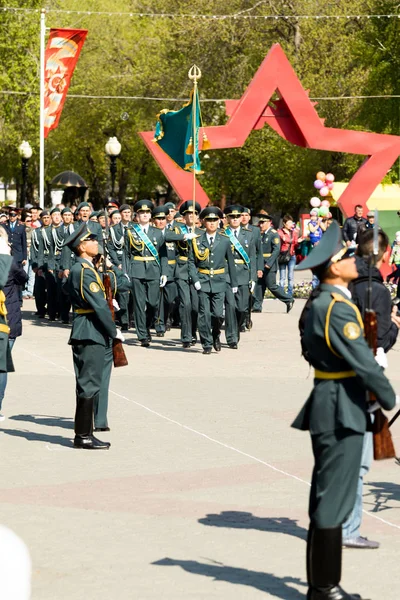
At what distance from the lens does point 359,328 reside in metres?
5.96

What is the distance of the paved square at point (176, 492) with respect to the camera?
21.1 ft

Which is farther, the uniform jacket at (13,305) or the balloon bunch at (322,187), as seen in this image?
the balloon bunch at (322,187)

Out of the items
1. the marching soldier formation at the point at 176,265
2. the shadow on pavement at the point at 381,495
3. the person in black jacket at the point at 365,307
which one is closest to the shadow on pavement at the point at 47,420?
the shadow on pavement at the point at 381,495

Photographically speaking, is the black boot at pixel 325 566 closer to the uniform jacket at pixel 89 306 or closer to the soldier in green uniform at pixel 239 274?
the uniform jacket at pixel 89 306

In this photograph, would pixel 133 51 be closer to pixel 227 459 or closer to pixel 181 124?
pixel 181 124

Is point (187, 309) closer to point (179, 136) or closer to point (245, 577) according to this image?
point (179, 136)

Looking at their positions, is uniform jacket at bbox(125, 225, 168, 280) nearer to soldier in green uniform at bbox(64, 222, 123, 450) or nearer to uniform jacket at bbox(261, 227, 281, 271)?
uniform jacket at bbox(261, 227, 281, 271)

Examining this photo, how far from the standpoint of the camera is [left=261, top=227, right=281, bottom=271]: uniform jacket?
21.2 metres

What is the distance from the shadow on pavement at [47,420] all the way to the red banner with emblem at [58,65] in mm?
22326

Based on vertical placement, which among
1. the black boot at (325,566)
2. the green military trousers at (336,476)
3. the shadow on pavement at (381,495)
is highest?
the green military trousers at (336,476)

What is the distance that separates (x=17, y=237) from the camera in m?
23.8

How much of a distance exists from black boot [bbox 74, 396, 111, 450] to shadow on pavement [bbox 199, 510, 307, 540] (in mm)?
2317


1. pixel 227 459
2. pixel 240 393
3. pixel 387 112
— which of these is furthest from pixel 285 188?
pixel 227 459

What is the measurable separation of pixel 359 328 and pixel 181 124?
49.4 feet
